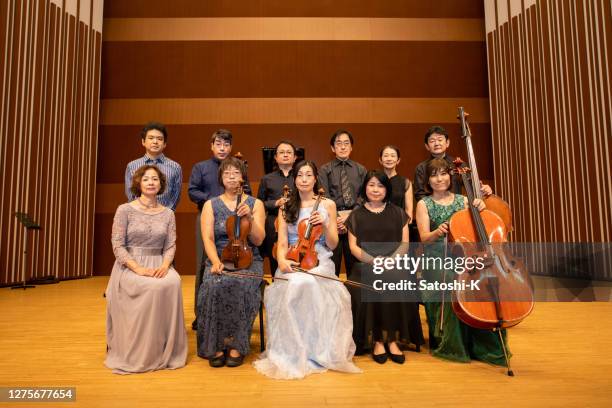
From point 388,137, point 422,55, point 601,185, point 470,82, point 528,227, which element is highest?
point 422,55

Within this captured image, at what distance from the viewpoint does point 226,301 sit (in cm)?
231

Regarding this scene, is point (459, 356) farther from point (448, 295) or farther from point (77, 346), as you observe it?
point (77, 346)

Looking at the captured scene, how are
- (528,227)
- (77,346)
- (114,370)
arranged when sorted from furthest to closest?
1. (528,227)
2. (77,346)
3. (114,370)

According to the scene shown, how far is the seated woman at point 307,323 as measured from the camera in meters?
2.12

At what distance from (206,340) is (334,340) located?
0.71 m

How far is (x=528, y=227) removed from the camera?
19.0ft

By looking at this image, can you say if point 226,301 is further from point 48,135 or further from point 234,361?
point 48,135

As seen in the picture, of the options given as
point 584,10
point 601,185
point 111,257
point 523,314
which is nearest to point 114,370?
point 523,314

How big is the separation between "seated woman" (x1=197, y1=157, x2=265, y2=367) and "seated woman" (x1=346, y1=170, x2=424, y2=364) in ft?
1.95

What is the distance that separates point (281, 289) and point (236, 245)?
36cm

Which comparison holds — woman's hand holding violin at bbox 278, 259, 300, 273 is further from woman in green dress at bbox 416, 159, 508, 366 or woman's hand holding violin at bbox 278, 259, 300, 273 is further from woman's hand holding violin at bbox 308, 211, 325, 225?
woman in green dress at bbox 416, 159, 508, 366

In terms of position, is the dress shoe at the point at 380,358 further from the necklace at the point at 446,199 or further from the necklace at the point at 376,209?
the necklace at the point at 446,199

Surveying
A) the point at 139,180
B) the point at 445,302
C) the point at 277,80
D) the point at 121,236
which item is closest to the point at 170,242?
the point at 121,236

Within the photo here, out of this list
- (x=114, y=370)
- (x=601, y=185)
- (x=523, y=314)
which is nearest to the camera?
(x=523, y=314)
